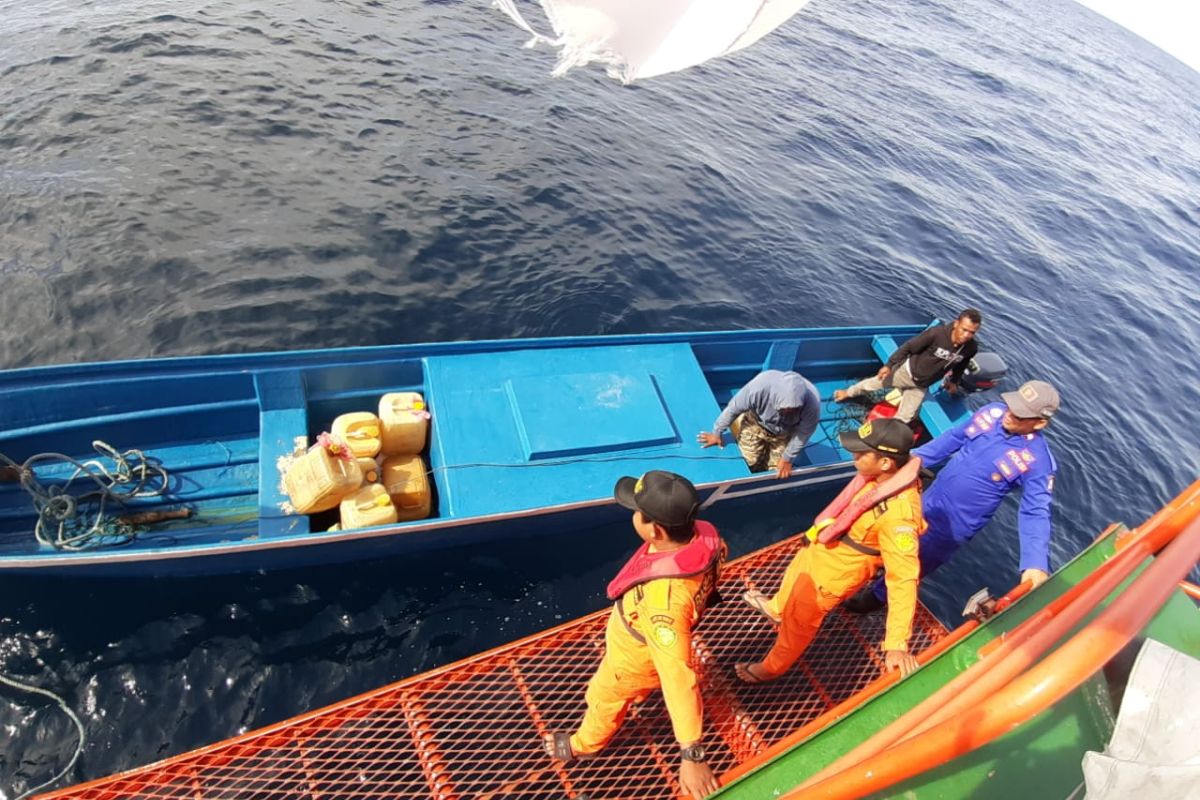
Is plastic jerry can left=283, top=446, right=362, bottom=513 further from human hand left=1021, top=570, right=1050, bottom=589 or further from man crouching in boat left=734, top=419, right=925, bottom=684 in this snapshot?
human hand left=1021, top=570, right=1050, bottom=589

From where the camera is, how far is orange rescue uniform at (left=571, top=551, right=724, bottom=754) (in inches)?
123

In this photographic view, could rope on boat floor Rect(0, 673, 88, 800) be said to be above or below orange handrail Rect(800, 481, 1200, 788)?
below

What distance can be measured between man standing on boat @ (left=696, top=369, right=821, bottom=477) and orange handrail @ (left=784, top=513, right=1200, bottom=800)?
411 centimetres

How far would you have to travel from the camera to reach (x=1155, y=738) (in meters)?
2.07

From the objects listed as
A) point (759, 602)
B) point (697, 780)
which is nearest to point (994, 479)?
point (759, 602)

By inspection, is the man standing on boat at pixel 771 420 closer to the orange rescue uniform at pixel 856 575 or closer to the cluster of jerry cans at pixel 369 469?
the orange rescue uniform at pixel 856 575

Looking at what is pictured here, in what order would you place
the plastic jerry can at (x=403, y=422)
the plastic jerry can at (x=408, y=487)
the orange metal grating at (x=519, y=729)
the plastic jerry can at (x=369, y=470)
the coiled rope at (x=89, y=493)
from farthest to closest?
the plastic jerry can at (x=403, y=422), the plastic jerry can at (x=408, y=487), the plastic jerry can at (x=369, y=470), the coiled rope at (x=89, y=493), the orange metal grating at (x=519, y=729)

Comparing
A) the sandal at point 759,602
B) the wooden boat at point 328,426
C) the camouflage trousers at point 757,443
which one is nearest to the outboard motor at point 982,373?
the wooden boat at point 328,426

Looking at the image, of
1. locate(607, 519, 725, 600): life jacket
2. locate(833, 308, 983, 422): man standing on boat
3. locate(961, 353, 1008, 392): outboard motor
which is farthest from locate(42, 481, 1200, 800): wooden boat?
locate(961, 353, 1008, 392): outboard motor

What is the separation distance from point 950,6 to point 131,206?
150ft

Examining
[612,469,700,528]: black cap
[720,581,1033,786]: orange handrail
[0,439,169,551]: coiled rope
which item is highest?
[612,469,700,528]: black cap

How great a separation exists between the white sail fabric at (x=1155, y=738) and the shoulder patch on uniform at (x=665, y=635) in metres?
1.67

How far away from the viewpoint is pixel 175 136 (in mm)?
11312

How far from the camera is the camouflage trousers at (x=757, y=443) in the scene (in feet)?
22.4
